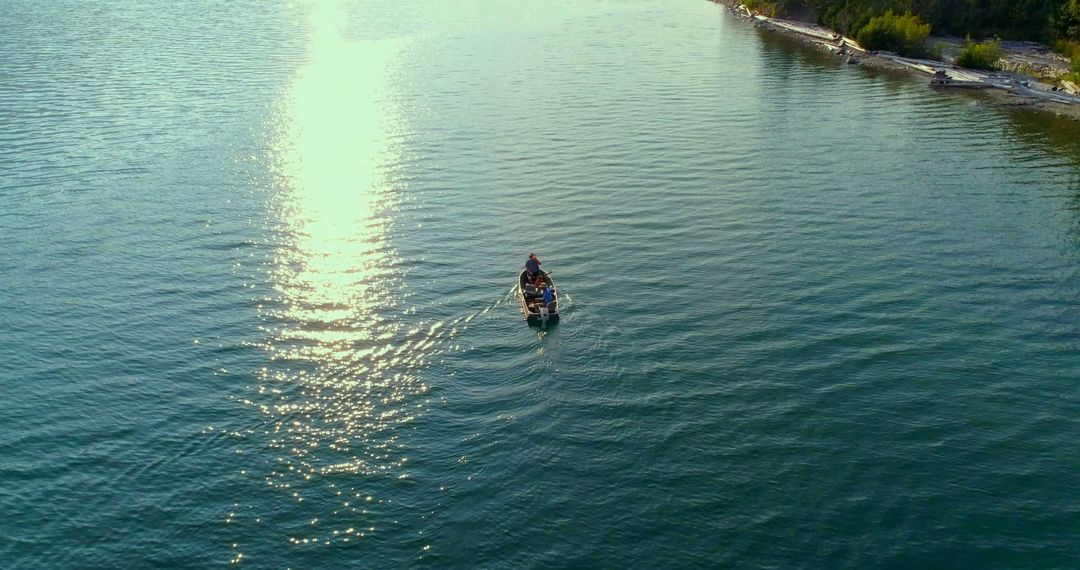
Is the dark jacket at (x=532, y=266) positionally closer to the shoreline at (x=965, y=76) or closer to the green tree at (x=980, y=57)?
the shoreline at (x=965, y=76)

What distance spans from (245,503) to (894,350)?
36929mm

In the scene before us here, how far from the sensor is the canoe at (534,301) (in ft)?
176

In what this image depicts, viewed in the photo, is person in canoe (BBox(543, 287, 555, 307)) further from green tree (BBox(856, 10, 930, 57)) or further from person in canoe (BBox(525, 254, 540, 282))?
green tree (BBox(856, 10, 930, 57))

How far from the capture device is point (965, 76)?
117688 millimetres

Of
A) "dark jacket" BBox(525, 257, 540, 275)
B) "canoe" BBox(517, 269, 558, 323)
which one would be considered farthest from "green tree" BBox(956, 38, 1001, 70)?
"dark jacket" BBox(525, 257, 540, 275)

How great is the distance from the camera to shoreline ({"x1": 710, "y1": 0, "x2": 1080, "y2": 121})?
105000 mm

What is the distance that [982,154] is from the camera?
86938 mm

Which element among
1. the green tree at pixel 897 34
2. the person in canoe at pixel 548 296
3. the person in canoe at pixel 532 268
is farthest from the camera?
the green tree at pixel 897 34

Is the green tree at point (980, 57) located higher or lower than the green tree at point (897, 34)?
lower

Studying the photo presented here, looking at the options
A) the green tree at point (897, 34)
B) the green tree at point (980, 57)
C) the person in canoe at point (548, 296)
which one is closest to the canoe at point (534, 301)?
the person in canoe at point (548, 296)

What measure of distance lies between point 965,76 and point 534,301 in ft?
296

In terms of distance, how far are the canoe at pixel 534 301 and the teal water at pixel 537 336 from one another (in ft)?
3.49

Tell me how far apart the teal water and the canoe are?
106 cm

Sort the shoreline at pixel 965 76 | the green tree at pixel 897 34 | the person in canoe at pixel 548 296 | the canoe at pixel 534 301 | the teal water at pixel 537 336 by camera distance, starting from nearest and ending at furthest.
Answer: the teal water at pixel 537 336 < the canoe at pixel 534 301 < the person in canoe at pixel 548 296 < the shoreline at pixel 965 76 < the green tree at pixel 897 34
